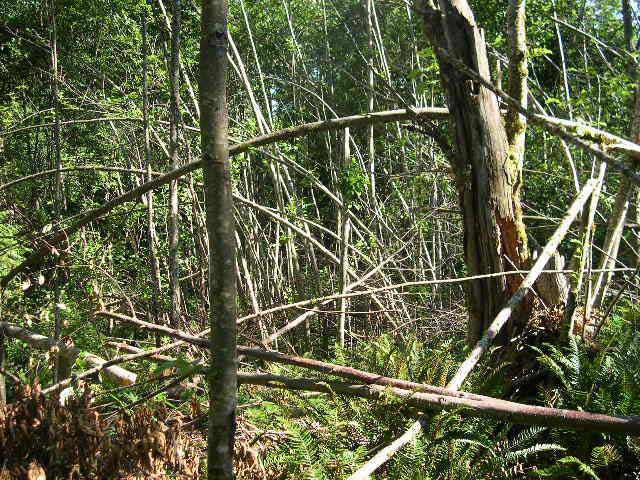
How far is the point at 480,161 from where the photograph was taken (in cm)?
294

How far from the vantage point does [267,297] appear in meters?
7.69

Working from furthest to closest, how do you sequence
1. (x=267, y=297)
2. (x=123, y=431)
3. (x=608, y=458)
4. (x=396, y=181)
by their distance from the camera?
(x=396, y=181) < (x=267, y=297) < (x=608, y=458) < (x=123, y=431)

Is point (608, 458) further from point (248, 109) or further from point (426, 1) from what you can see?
point (248, 109)

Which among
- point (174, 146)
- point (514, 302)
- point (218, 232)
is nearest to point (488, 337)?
point (514, 302)

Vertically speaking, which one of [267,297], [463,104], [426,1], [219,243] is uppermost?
[426,1]

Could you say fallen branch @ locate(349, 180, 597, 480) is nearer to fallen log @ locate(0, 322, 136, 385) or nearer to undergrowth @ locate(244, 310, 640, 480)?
undergrowth @ locate(244, 310, 640, 480)

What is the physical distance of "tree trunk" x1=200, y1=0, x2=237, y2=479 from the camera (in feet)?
4.50

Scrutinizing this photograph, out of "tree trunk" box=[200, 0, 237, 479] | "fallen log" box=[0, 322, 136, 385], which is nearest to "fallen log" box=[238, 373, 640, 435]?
"fallen log" box=[0, 322, 136, 385]

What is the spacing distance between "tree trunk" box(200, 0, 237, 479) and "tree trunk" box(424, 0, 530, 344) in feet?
5.87

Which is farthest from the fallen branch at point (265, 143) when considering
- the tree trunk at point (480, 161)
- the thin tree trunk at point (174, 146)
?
the thin tree trunk at point (174, 146)

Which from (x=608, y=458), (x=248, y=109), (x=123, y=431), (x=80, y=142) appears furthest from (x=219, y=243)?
(x=80, y=142)

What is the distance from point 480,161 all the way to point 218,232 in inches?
→ 74.9

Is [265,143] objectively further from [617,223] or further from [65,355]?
[617,223]

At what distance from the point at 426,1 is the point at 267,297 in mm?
5176
